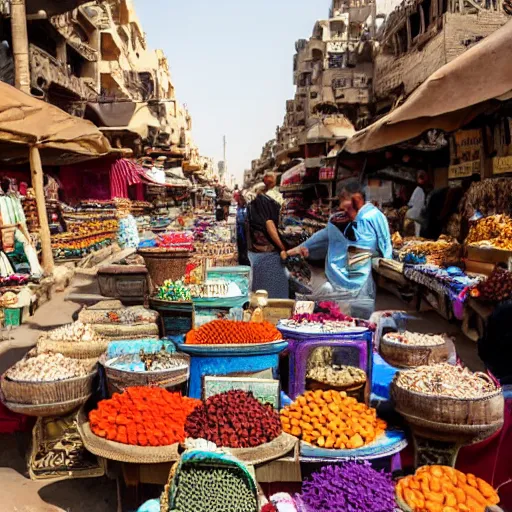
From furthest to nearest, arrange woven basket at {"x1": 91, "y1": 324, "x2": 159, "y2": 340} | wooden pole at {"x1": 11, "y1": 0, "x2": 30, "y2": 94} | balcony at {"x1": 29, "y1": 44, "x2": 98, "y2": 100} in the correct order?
balcony at {"x1": 29, "y1": 44, "x2": 98, "y2": 100} → wooden pole at {"x1": 11, "y1": 0, "x2": 30, "y2": 94} → woven basket at {"x1": 91, "y1": 324, "x2": 159, "y2": 340}

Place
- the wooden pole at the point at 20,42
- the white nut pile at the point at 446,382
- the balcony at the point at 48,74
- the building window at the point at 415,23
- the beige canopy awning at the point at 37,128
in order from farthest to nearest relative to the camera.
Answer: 1. the building window at the point at 415,23
2. the balcony at the point at 48,74
3. the wooden pole at the point at 20,42
4. the beige canopy awning at the point at 37,128
5. the white nut pile at the point at 446,382

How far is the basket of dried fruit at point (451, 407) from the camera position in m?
3.15

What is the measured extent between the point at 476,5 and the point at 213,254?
57.2 ft

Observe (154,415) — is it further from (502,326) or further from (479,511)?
(502,326)

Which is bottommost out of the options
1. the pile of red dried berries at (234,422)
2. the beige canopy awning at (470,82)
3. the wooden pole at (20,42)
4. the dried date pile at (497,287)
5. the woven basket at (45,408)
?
the woven basket at (45,408)

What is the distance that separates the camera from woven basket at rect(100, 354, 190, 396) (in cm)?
371

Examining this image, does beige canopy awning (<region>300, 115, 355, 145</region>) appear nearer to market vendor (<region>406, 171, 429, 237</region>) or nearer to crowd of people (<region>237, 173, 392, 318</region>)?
market vendor (<region>406, 171, 429, 237</region>)

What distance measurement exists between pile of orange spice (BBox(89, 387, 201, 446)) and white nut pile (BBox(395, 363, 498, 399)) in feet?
4.26

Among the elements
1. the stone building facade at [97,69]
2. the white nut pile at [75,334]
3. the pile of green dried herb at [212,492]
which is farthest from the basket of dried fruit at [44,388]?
the stone building facade at [97,69]

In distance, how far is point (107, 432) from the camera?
3266 mm

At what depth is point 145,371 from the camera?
3748mm

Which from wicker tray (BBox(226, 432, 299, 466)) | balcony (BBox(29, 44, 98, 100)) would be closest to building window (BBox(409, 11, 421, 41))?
balcony (BBox(29, 44, 98, 100))

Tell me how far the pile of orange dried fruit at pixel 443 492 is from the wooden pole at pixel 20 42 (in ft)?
47.1

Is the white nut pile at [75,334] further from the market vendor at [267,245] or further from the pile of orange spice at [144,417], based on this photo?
the market vendor at [267,245]
